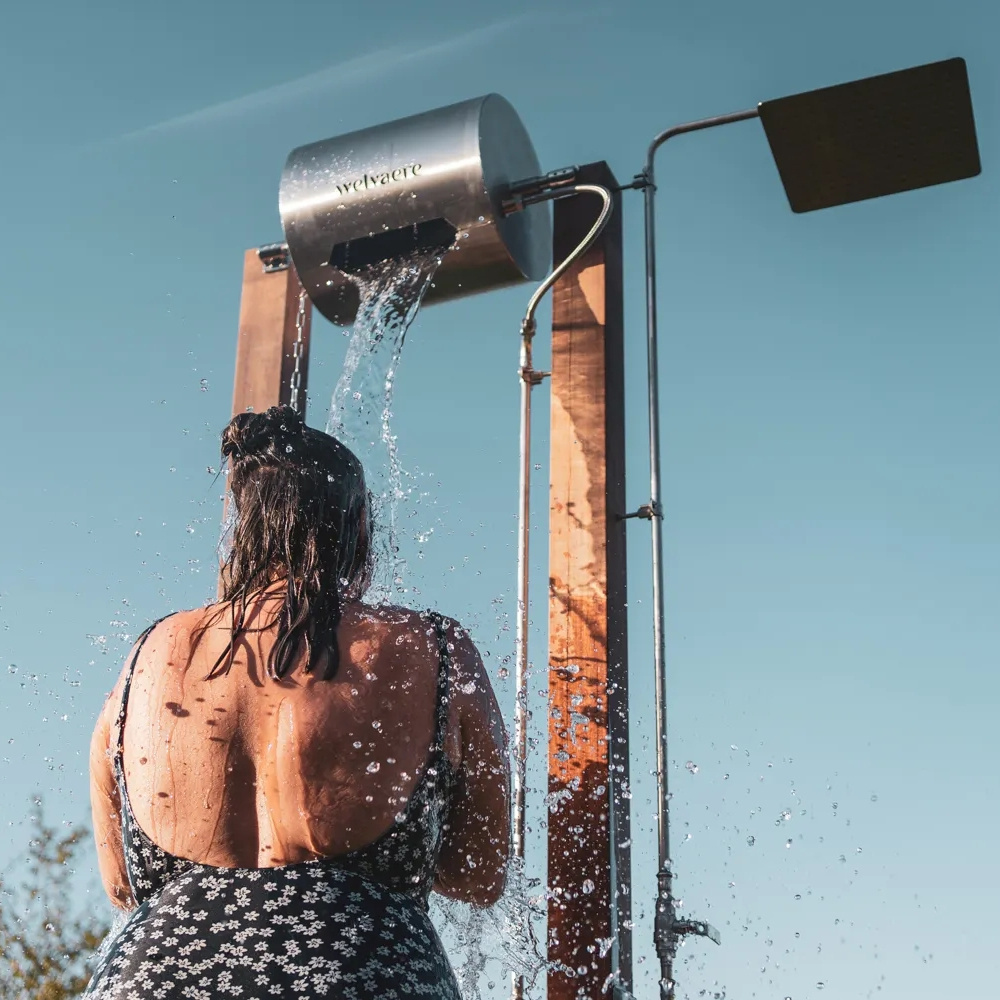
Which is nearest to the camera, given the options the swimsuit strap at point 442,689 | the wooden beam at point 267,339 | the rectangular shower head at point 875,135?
the swimsuit strap at point 442,689

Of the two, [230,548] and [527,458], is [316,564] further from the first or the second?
[527,458]

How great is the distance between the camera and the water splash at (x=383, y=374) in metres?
3.07

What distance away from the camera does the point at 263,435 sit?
6.73 ft

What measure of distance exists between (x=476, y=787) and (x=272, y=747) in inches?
13.7

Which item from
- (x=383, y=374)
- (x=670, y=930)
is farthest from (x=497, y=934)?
(x=383, y=374)

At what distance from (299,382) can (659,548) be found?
1.37 m

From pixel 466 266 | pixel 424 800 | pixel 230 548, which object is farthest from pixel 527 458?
pixel 424 800

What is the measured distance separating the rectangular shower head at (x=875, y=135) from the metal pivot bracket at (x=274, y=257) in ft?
5.17

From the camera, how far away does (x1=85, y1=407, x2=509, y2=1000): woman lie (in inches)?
65.4

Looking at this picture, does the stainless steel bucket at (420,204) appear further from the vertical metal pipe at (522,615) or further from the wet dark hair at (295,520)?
the wet dark hair at (295,520)

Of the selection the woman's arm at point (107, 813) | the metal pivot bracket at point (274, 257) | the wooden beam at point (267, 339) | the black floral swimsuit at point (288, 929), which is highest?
the metal pivot bracket at point (274, 257)

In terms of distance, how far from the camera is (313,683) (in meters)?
1.76

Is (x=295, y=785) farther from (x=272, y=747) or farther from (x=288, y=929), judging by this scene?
(x=288, y=929)

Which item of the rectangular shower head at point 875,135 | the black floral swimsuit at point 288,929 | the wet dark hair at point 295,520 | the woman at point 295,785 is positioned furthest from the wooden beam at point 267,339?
the black floral swimsuit at point 288,929
